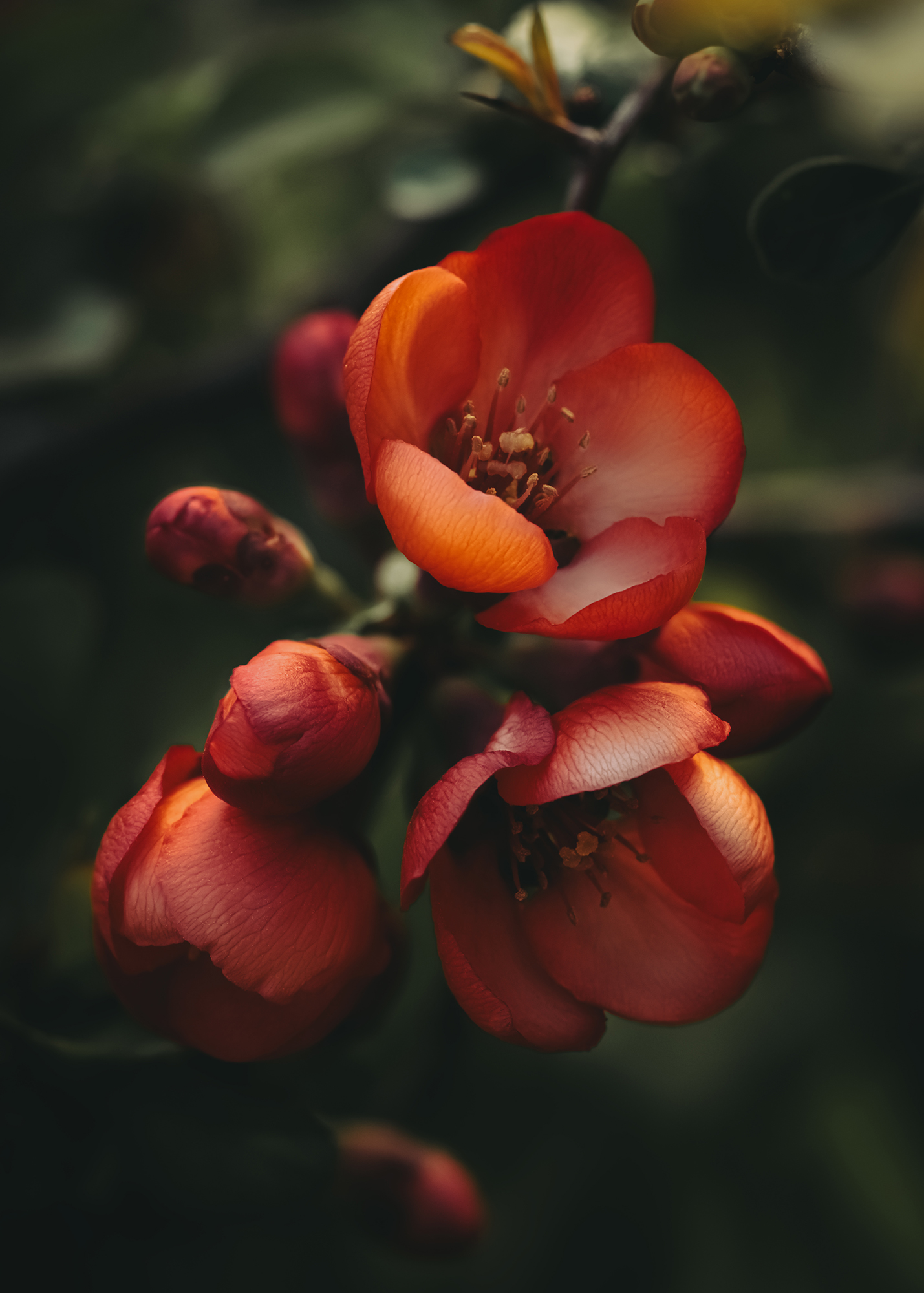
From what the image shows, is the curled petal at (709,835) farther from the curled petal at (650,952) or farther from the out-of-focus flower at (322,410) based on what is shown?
the out-of-focus flower at (322,410)

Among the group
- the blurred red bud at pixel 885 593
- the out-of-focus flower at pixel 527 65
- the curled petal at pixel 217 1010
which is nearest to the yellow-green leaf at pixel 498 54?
the out-of-focus flower at pixel 527 65

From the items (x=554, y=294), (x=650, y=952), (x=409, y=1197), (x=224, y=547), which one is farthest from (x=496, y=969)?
(x=409, y=1197)

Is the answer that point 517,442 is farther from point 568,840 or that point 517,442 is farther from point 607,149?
point 568,840

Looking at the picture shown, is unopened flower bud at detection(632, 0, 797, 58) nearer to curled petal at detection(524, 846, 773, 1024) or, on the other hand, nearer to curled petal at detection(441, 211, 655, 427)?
curled petal at detection(441, 211, 655, 427)

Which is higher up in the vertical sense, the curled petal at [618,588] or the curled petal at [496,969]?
the curled petal at [618,588]

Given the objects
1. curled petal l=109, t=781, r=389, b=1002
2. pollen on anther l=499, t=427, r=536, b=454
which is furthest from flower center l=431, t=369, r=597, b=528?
curled petal l=109, t=781, r=389, b=1002

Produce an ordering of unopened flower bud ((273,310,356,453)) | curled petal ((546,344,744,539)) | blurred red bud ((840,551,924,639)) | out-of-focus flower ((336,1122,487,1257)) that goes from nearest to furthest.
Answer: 1. curled petal ((546,344,744,539))
2. unopened flower bud ((273,310,356,453))
3. out-of-focus flower ((336,1122,487,1257))
4. blurred red bud ((840,551,924,639))
